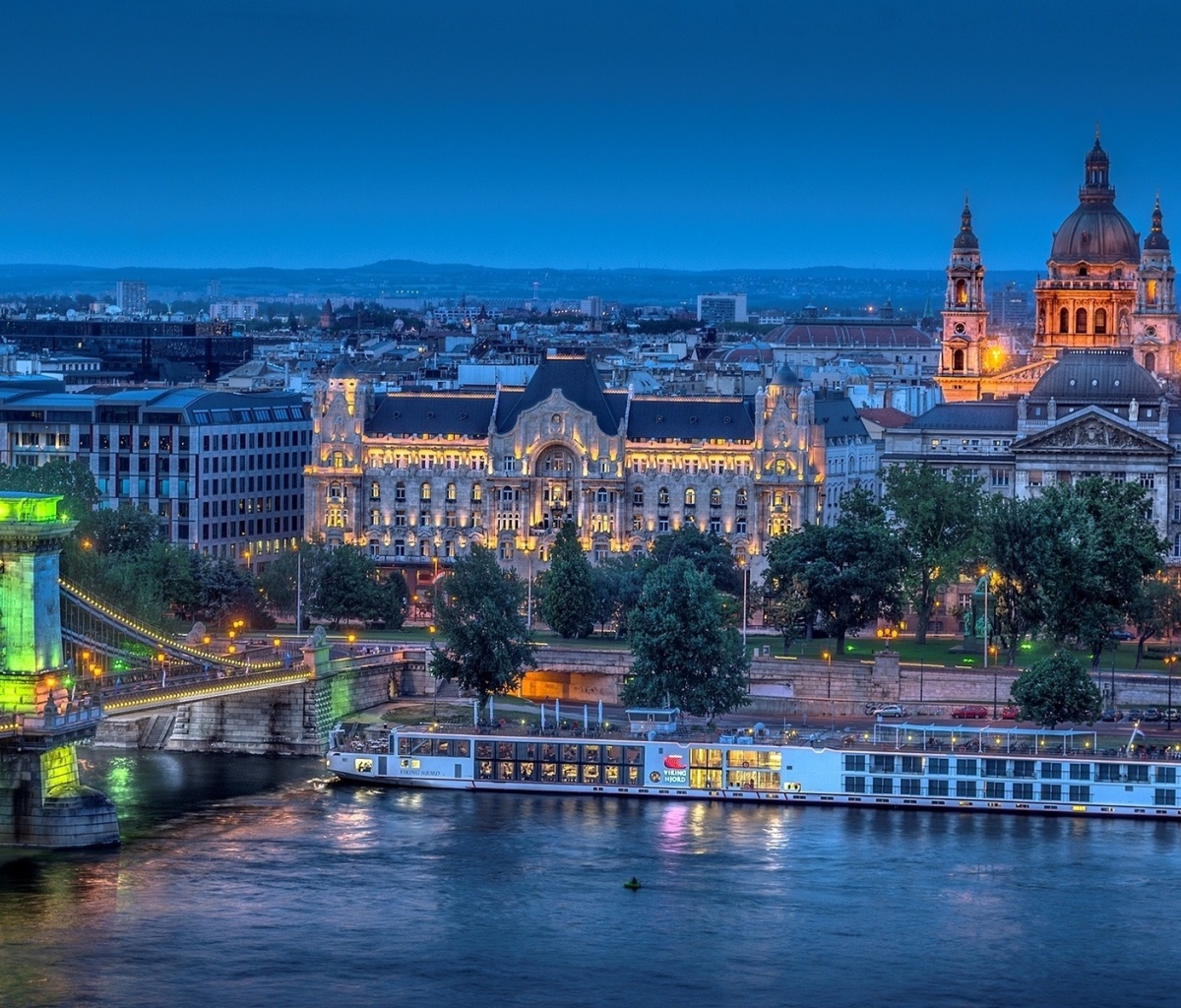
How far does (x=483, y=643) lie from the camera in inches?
4510

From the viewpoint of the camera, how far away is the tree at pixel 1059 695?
356 ft

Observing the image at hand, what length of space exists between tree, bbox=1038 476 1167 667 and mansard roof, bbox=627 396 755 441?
91.6 feet

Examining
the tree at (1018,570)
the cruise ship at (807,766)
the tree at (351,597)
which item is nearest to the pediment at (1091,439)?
the tree at (1018,570)

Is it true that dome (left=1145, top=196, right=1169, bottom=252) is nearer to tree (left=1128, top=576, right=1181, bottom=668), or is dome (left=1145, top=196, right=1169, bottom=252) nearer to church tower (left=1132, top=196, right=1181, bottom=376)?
church tower (left=1132, top=196, right=1181, bottom=376)

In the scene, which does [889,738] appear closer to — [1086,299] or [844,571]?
[844,571]

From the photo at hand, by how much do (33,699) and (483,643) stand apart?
86.3ft

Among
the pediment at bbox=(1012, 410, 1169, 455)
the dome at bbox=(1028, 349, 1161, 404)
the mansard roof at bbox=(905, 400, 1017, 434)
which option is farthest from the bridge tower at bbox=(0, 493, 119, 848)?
the mansard roof at bbox=(905, 400, 1017, 434)

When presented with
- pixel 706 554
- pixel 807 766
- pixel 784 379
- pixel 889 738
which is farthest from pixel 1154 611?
pixel 784 379

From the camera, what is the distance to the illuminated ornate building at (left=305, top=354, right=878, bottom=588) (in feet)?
486

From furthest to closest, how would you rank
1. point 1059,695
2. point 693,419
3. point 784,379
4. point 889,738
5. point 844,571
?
point 693,419 < point 784,379 < point 844,571 < point 1059,695 < point 889,738

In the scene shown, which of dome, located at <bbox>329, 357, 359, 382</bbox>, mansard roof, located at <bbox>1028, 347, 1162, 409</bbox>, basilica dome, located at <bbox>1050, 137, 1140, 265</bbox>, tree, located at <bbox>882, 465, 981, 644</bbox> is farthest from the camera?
basilica dome, located at <bbox>1050, 137, 1140, 265</bbox>

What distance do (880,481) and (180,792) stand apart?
2484 inches

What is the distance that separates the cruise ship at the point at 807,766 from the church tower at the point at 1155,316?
71.4m

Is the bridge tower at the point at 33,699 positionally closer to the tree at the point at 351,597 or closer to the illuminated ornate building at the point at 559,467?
the tree at the point at 351,597
